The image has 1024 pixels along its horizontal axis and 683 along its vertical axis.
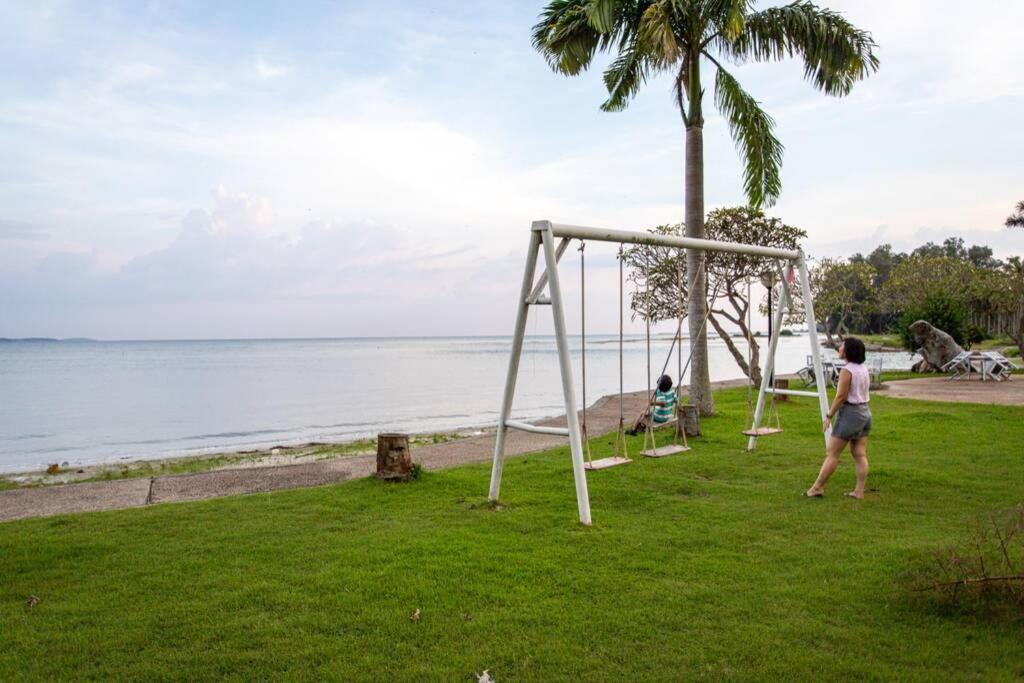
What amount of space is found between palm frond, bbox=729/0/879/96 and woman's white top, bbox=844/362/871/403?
7.80 m

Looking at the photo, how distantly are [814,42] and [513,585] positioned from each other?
11.9 meters

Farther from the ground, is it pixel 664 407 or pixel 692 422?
pixel 664 407

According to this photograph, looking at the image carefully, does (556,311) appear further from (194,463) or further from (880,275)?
(880,275)

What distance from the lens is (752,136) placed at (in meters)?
13.6

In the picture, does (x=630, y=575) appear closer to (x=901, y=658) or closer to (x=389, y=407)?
(x=901, y=658)

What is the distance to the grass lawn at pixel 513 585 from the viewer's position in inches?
163

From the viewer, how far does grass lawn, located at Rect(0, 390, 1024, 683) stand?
4145 mm

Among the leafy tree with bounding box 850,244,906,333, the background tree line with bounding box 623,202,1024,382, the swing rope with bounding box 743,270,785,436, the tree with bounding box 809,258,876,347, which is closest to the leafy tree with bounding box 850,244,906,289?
the leafy tree with bounding box 850,244,906,333

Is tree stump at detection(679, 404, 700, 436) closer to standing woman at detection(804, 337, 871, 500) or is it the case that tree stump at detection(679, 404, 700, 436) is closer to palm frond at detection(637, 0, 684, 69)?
standing woman at detection(804, 337, 871, 500)

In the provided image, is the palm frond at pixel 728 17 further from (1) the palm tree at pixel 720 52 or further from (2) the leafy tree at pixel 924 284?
(2) the leafy tree at pixel 924 284

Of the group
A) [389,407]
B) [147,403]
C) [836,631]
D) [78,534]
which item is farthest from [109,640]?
[147,403]

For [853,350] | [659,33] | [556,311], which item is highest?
[659,33]

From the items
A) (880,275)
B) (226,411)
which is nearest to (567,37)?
(226,411)

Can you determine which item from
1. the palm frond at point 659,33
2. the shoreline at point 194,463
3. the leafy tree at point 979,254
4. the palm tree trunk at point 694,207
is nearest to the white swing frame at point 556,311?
the palm frond at point 659,33
